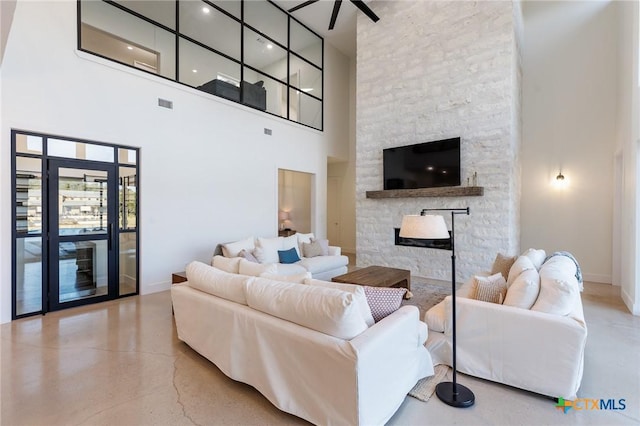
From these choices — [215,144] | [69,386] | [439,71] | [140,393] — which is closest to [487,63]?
[439,71]

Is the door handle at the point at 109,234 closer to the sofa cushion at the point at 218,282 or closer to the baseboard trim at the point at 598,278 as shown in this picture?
the sofa cushion at the point at 218,282

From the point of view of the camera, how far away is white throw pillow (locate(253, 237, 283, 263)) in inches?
190

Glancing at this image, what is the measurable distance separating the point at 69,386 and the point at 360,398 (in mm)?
2234

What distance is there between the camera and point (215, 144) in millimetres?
5734

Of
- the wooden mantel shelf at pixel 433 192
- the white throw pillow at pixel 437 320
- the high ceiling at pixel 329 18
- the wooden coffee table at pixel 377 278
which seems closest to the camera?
the white throw pillow at pixel 437 320

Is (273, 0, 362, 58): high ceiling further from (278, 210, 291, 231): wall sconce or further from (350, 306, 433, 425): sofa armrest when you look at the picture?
(350, 306, 433, 425): sofa armrest

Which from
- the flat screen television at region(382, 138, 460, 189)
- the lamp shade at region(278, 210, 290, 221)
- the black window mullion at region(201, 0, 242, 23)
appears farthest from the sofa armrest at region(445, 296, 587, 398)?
the lamp shade at region(278, 210, 290, 221)

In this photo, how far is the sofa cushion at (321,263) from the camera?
494 cm

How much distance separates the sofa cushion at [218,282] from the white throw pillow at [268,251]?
193 cm

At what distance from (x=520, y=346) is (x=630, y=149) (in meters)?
3.72

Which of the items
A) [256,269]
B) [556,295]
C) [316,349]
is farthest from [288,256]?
[556,295]

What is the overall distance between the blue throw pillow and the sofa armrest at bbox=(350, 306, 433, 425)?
306 cm

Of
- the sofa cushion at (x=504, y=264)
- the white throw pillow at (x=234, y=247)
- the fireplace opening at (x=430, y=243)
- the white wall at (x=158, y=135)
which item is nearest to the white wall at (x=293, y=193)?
the white wall at (x=158, y=135)

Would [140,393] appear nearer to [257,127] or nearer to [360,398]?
[360,398]
